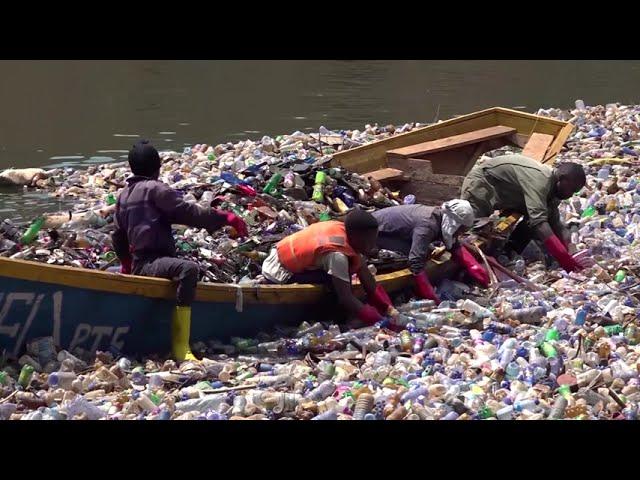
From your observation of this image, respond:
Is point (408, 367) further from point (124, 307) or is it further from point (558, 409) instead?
point (124, 307)

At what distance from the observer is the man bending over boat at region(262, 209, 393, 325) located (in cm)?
768

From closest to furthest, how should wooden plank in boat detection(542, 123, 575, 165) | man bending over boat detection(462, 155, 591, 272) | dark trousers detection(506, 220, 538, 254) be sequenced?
man bending over boat detection(462, 155, 591, 272) → dark trousers detection(506, 220, 538, 254) → wooden plank in boat detection(542, 123, 575, 165)

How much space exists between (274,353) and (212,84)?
65.0ft

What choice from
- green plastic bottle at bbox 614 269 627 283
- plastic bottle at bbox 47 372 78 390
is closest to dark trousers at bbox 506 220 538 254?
green plastic bottle at bbox 614 269 627 283

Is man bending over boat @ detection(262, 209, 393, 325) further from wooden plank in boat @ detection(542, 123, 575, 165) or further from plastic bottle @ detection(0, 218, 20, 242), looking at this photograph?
wooden plank in boat @ detection(542, 123, 575, 165)

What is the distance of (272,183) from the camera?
10359 mm

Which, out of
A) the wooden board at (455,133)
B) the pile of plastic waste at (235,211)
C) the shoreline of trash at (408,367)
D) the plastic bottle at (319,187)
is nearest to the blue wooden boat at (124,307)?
the shoreline of trash at (408,367)

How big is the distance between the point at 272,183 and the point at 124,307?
11.8 ft

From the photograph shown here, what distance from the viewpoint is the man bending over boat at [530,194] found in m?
9.46

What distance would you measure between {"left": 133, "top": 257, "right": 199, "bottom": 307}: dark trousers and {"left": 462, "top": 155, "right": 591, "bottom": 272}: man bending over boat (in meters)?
3.73

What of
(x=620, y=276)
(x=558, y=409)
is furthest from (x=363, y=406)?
(x=620, y=276)

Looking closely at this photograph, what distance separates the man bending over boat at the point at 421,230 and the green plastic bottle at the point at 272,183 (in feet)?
5.66

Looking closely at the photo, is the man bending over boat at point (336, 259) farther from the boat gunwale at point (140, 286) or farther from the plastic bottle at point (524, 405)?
the plastic bottle at point (524, 405)

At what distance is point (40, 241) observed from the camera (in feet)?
29.8
